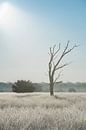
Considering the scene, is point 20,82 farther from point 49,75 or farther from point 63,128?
point 63,128

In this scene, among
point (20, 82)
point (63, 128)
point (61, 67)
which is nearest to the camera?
point (63, 128)

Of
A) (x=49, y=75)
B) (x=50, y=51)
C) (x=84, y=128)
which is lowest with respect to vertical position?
(x=84, y=128)

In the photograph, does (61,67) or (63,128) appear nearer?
(63,128)

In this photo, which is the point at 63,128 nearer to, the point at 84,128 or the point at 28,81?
the point at 84,128

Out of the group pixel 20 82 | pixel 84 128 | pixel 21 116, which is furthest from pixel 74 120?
pixel 20 82

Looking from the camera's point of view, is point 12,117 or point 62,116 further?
point 62,116

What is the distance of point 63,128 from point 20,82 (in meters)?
39.6

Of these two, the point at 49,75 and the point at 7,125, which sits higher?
the point at 49,75

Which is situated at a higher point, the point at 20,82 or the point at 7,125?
the point at 20,82

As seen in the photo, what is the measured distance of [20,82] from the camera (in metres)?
46.4

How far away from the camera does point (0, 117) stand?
25.7 ft

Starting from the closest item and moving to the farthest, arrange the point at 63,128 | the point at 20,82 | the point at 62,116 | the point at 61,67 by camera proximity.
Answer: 1. the point at 63,128
2. the point at 62,116
3. the point at 61,67
4. the point at 20,82

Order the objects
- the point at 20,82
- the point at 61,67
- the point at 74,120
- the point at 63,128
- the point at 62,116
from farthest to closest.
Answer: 1. the point at 20,82
2. the point at 61,67
3. the point at 62,116
4. the point at 74,120
5. the point at 63,128

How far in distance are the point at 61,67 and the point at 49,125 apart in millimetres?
24789
